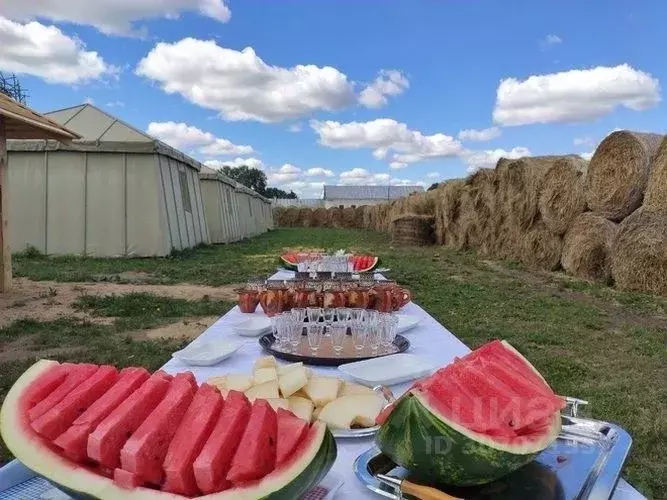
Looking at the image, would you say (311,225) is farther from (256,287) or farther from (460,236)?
(256,287)

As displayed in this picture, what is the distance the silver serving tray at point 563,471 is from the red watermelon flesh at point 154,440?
405mm

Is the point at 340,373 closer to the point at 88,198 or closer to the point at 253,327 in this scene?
the point at 253,327

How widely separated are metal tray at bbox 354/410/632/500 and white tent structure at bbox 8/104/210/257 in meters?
14.1

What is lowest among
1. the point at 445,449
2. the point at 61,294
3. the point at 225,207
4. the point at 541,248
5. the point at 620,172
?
the point at 61,294

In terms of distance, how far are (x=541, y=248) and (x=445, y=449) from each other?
42.0 feet

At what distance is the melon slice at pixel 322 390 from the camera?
1.68 m

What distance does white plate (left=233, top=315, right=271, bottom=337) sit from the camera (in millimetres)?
2824

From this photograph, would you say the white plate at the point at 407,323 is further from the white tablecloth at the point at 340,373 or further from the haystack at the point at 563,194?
the haystack at the point at 563,194

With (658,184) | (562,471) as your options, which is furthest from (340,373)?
(658,184)

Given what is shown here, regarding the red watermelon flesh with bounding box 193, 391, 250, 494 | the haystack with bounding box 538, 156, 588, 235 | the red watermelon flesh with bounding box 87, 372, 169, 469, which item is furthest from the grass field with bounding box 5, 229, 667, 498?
the red watermelon flesh with bounding box 87, 372, 169, 469

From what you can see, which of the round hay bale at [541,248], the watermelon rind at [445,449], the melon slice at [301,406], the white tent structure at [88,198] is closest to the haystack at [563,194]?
the round hay bale at [541,248]

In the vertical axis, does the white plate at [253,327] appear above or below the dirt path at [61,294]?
above

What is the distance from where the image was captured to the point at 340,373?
2162mm

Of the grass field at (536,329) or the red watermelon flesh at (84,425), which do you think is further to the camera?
the grass field at (536,329)
